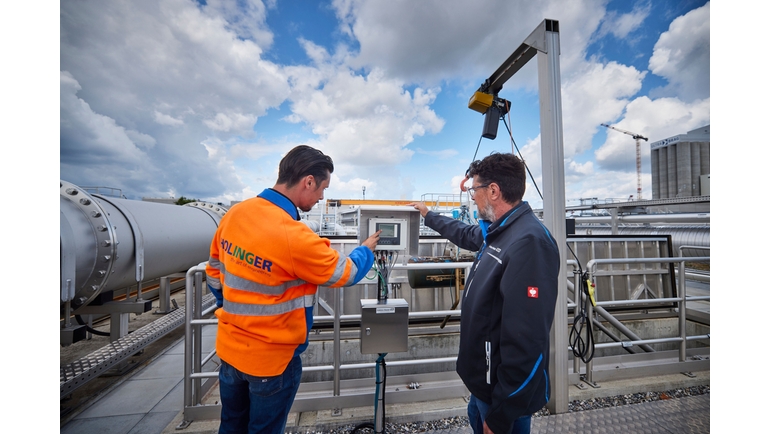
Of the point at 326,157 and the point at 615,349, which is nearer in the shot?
the point at 326,157

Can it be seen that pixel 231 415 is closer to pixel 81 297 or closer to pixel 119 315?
pixel 81 297

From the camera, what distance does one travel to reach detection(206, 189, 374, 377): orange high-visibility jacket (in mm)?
1452

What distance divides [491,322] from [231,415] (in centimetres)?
150

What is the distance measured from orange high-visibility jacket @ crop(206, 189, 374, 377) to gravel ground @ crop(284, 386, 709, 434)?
1.28m

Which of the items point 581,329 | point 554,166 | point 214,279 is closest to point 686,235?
point 581,329

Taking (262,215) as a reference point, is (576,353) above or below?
below

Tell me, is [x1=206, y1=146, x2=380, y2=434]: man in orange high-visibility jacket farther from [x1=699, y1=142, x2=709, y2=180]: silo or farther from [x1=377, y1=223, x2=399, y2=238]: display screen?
[x1=699, y1=142, x2=709, y2=180]: silo

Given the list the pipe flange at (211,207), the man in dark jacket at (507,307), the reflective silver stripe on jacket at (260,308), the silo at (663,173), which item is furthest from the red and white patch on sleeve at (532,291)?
the silo at (663,173)

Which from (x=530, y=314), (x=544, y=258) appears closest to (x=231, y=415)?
(x=530, y=314)

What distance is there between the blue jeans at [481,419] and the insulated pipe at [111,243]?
2959mm

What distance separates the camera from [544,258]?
4.60ft

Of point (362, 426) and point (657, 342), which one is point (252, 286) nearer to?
point (362, 426)

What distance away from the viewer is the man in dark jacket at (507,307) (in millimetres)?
1334

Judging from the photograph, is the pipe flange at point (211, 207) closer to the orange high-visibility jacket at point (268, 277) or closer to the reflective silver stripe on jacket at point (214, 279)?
the reflective silver stripe on jacket at point (214, 279)
